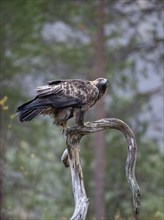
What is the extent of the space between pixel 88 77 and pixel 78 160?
47.1 ft

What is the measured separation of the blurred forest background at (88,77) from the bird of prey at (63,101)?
38.7 ft

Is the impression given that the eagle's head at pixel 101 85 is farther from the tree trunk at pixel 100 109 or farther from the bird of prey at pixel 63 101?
the tree trunk at pixel 100 109

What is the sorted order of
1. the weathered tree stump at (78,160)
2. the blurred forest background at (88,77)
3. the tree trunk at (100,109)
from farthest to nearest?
the blurred forest background at (88,77)
the tree trunk at (100,109)
the weathered tree stump at (78,160)

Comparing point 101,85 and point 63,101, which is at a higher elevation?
point 101,85

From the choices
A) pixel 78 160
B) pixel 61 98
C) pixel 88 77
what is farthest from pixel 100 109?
pixel 61 98

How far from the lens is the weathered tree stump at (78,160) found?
783 cm

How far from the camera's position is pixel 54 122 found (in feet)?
26.0

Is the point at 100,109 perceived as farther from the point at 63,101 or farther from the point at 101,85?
the point at 63,101

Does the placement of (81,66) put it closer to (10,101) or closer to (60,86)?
(10,101)

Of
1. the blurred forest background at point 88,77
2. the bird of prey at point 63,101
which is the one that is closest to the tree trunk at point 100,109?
the blurred forest background at point 88,77

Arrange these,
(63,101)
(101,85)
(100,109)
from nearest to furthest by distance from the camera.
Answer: (63,101) < (101,85) < (100,109)

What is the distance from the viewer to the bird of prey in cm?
760

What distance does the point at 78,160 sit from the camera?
798 cm

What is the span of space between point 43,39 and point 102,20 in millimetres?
3738
